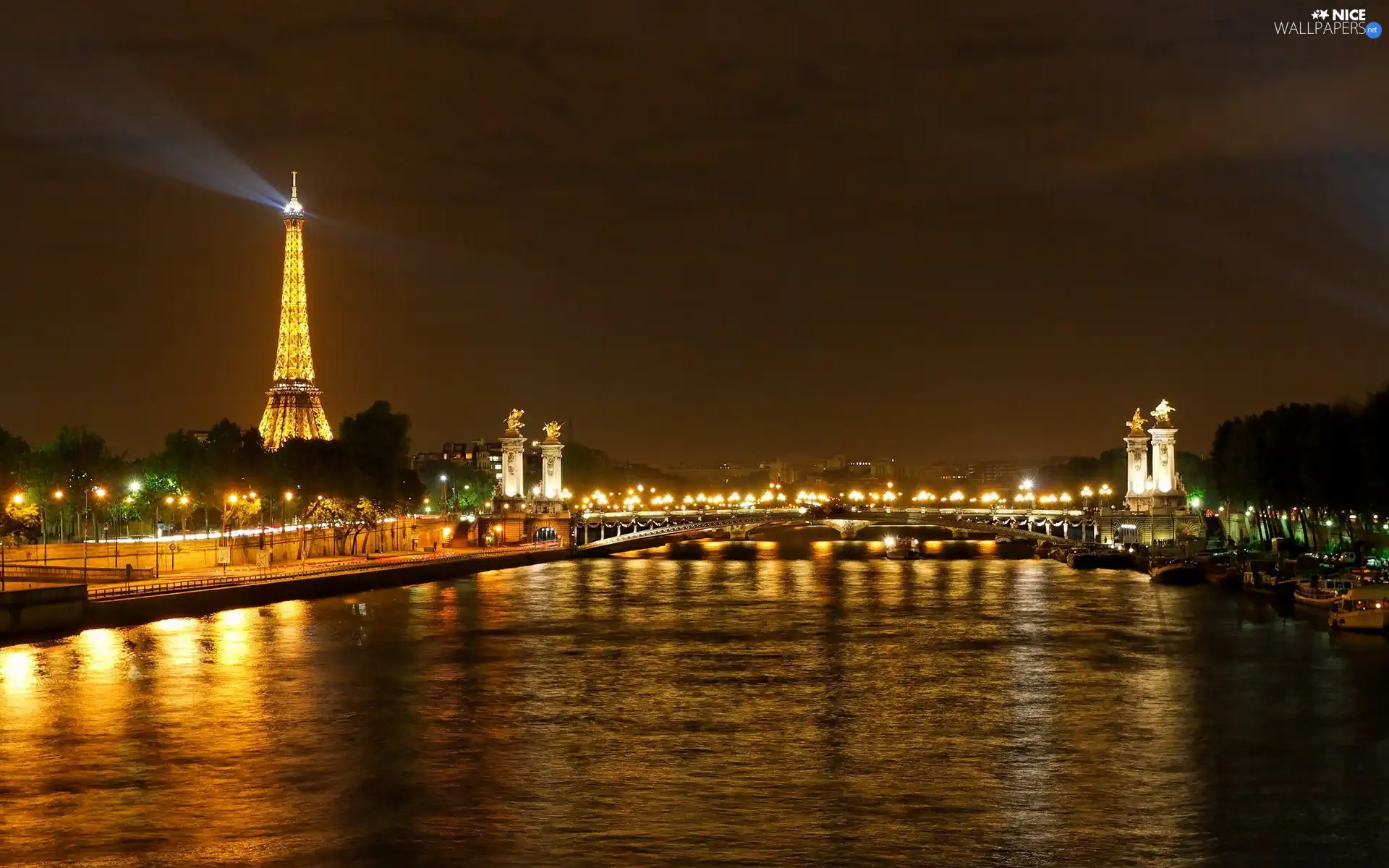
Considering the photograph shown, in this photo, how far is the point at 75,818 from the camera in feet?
67.9

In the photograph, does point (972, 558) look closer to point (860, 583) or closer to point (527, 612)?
point (860, 583)

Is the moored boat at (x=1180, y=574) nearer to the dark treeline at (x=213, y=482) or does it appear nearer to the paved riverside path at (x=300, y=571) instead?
the paved riverside path at (x=300, y=571)

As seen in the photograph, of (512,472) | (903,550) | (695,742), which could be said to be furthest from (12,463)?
(903,550)

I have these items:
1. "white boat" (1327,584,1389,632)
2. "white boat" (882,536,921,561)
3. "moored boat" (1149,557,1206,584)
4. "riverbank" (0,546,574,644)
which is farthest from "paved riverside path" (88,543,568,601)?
"white boat" (1327,584,1389,632)

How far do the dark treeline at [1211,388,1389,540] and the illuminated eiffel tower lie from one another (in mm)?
47009

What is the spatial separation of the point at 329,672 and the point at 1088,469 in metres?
148

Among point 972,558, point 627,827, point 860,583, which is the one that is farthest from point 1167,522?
point 627,827

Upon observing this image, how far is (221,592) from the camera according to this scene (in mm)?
49812

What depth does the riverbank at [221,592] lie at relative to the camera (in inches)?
1703

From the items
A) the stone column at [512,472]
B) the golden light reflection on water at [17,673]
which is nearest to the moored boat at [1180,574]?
the golden light reflection on water at [17,673]

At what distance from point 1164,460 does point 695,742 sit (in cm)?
8721

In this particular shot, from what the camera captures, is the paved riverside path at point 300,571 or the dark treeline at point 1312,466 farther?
the dark treeline at point 1312,466

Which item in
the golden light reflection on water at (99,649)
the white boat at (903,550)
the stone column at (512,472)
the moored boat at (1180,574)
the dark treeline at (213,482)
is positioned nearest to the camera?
the golden light reflection on water at (99,649)

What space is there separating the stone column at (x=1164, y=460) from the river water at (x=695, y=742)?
5901 cm
